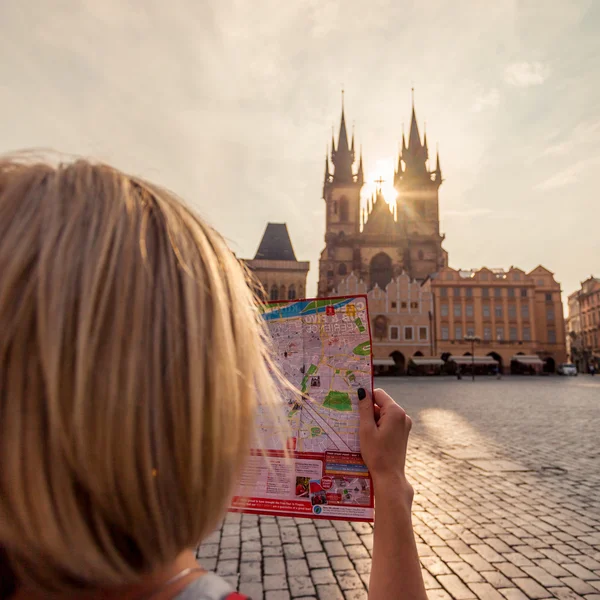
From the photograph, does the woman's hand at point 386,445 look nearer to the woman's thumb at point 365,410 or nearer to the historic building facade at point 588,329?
the woman's thumb at point 365,410

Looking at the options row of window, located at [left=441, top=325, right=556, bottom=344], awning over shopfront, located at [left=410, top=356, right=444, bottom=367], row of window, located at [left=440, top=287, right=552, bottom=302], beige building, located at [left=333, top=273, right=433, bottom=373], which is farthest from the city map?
row of window, located at [left=440, top=287, right=552, bottom=302]

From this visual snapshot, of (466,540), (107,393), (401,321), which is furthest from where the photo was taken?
(401,321)

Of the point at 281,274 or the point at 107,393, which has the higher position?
the point at 281,274

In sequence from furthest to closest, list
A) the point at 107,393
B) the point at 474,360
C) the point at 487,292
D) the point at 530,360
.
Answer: the point at 487,292 < the point at 530,360 < the point at 474,360 < the point at 107,393

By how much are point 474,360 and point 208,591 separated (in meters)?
46.6

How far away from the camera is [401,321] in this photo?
4625cm

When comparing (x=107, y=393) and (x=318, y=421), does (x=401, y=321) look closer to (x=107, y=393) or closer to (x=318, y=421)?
(x=318, y=421)

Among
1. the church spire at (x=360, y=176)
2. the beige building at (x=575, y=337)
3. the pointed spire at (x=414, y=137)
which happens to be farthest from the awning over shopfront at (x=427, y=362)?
the pointed spire at (x=414, y=137)

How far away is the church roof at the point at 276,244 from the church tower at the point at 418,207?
14983 mm

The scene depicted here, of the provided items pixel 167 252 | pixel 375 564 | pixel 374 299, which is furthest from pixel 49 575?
pixel 374 299

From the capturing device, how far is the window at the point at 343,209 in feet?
197

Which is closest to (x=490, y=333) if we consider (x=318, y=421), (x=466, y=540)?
(x=466, y=540)

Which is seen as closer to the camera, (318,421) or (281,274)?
(318,421)

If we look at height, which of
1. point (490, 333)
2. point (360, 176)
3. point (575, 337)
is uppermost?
point (360, 176)
